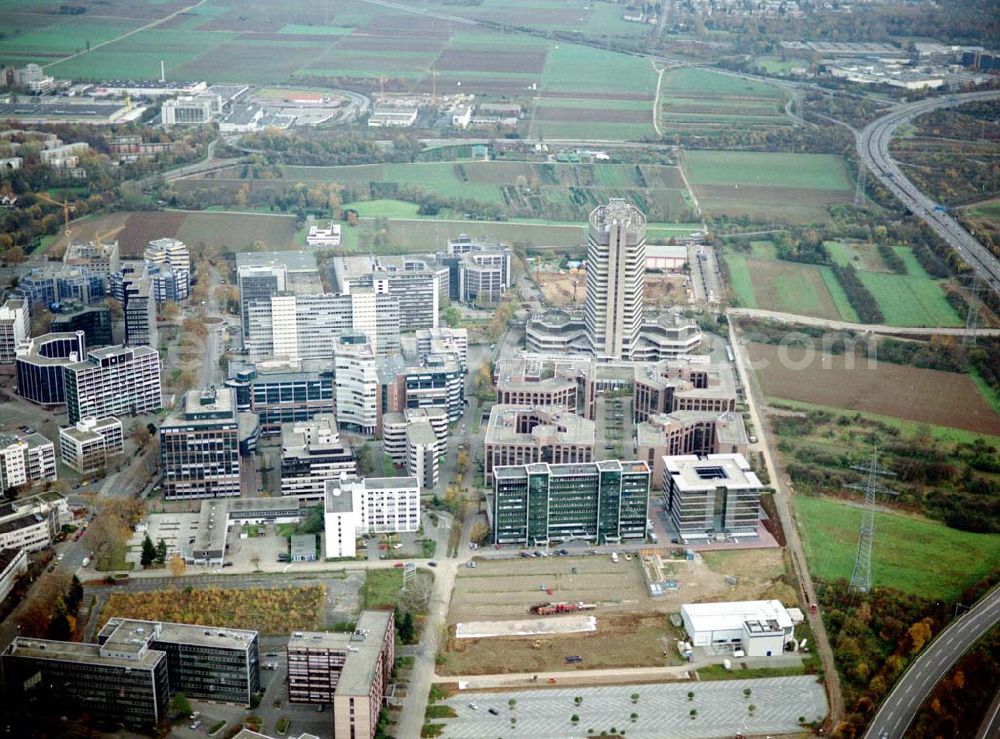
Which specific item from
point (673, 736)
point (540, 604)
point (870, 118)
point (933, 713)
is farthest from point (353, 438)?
point (870, 118)

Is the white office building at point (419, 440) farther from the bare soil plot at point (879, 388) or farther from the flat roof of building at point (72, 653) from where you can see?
the bare soil plot at point (879, 388)

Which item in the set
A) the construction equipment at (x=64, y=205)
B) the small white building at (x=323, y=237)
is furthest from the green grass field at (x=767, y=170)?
the construction equipment at (x=64, y=205)

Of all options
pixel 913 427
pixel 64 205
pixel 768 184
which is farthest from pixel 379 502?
pixel 768 184

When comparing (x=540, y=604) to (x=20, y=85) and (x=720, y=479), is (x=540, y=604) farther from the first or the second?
A: (x=20, y=85)

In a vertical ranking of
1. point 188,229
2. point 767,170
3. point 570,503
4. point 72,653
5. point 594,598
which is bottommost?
point 594,598

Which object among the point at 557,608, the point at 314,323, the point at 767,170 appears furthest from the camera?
the point at 767,170

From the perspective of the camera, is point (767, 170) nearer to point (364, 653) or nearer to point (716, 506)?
point (716, 506)

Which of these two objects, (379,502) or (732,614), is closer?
(732,614)
